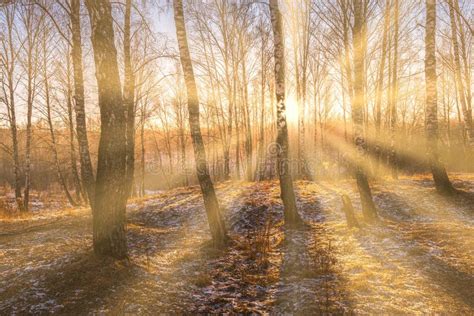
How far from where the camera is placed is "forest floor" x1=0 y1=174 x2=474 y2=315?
4215 mm

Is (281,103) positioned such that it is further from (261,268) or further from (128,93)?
(128,93)

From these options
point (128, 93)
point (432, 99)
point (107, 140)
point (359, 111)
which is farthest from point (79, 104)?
point (432, 99)

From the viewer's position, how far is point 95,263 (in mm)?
5117

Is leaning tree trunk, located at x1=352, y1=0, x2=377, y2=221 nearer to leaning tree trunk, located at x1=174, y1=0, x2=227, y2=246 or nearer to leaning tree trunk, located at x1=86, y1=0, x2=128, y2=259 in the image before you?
leaning tree trunk, located at x1=174, y1=0, x2=227, y2=246

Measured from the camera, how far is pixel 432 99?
393 inches

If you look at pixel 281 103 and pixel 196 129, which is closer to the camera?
pixel 196 129

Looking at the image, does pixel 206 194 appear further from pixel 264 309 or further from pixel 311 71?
pixel 311 71

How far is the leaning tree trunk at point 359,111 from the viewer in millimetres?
7715

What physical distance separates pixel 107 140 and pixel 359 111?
6486 millimetres

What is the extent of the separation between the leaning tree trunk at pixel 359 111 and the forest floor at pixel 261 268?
730mm

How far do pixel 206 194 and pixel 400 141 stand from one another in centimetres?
2574

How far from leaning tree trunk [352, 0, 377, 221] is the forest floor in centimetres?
73

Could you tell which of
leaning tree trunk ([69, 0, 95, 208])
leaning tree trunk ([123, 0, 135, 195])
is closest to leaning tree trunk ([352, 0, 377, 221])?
leaning tree trunk ([123, 0, 135, 195])

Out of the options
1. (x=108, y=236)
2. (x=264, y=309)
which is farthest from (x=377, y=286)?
(x=108, y=236)
